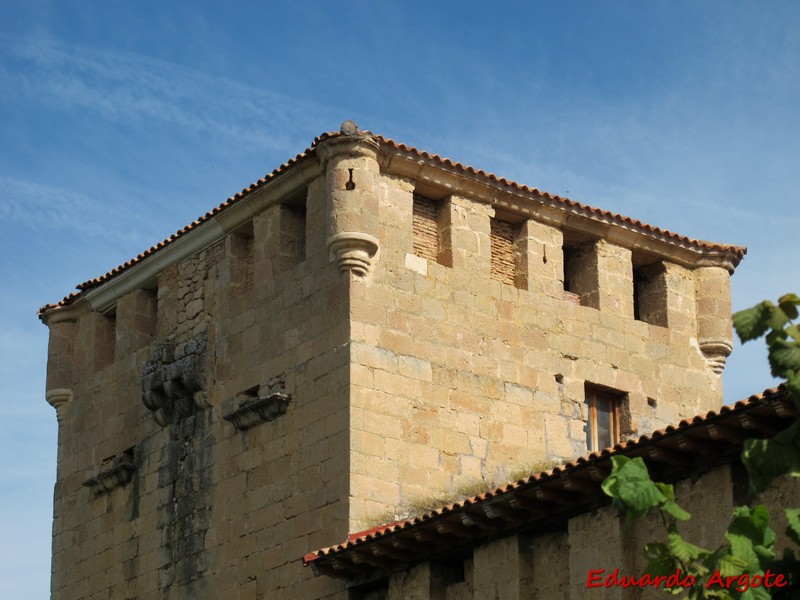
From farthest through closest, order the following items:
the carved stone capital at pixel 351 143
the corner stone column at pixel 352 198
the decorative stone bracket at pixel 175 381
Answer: the decorative stone bracket at pixel 175 381, the carved stone capital at pixel 351 143, the corner stone column at pixel 352 198

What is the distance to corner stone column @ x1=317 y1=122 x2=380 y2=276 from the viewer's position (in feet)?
69.6

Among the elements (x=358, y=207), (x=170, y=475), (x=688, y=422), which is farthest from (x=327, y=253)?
(x=688, y=422)

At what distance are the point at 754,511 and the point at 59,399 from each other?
51.0 ft

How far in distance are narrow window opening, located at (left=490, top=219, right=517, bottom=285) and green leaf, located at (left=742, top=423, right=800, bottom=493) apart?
11.4m

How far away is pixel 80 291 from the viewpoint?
2591 centimetres

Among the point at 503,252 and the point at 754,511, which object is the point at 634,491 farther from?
the point at 503,252

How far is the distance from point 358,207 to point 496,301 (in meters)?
2.32

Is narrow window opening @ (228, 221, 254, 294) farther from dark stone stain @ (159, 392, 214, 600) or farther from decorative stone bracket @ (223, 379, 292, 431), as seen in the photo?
dark stone stain @ (159, 392, 214, 600)

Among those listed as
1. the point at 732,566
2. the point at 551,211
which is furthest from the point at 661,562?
the point at 551,211

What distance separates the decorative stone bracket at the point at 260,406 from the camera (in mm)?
21672

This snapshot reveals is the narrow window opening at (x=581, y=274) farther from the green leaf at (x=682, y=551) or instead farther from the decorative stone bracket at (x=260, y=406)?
the green leaf at (x=682, y=551)

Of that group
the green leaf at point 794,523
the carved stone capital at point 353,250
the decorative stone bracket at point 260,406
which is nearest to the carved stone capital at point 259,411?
the decorative stone bracket at point 260,406

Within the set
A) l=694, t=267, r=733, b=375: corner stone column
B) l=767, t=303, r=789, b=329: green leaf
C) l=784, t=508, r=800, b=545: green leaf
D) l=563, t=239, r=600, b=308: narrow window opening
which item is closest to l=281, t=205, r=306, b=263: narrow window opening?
l=563, t=239, r=600, b=308: narrow window opening

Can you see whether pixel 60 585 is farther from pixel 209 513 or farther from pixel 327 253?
pixel 327 253
